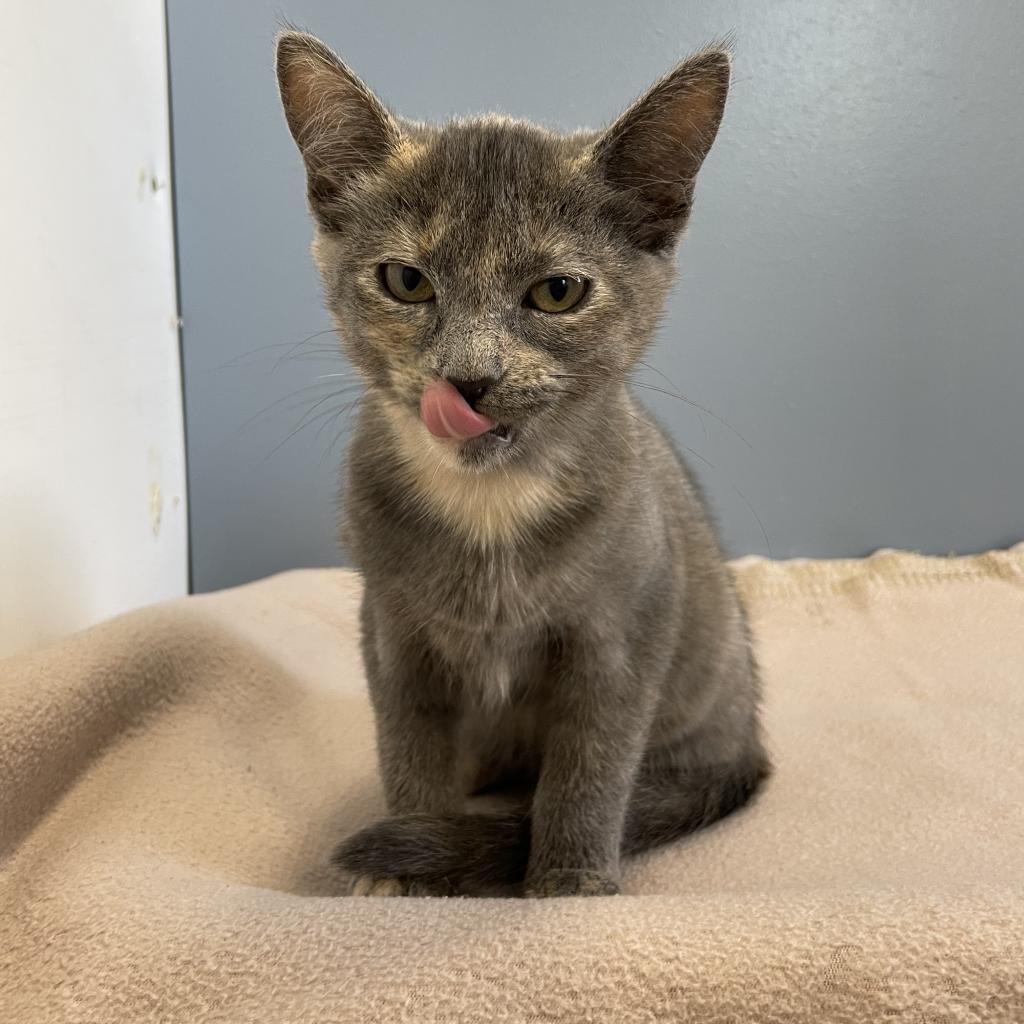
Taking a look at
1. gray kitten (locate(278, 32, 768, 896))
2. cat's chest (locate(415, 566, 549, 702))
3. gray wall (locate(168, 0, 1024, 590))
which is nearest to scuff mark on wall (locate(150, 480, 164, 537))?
gray wall (locate(168, 0, 1024, 590))

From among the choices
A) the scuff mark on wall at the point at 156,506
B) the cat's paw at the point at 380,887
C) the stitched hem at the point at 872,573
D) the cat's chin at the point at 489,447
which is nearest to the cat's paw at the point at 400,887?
the cat's paw at the point at 380,887

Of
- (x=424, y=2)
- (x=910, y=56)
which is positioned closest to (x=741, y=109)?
(x=910, y=56)

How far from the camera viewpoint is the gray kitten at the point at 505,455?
75 centimetres

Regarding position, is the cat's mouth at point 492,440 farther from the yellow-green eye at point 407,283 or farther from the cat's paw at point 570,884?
the cat's paw at point 570,884

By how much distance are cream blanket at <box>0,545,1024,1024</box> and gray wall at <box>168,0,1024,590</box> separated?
0.31 m

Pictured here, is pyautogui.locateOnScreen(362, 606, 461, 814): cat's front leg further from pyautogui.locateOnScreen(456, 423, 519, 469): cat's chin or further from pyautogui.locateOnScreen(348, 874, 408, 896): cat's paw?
pyautogui.locateOnScreen(456, 423, 519, 469): cat's chin

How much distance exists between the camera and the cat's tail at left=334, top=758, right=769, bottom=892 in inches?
30.6

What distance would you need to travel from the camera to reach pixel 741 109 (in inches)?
68.9

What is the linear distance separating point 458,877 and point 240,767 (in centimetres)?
36

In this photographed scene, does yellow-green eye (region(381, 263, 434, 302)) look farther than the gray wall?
No

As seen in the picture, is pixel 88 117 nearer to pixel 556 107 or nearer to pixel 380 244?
pixel 380 244

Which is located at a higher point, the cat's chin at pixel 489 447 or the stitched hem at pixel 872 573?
the cat's chin at pixel 489 447

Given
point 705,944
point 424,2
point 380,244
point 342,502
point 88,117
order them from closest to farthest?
point 705,944 → point 380,244 → point 342,502 → point 88,117 → point 424,2

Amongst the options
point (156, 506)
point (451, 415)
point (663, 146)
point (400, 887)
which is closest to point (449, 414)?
point (451, 415)
